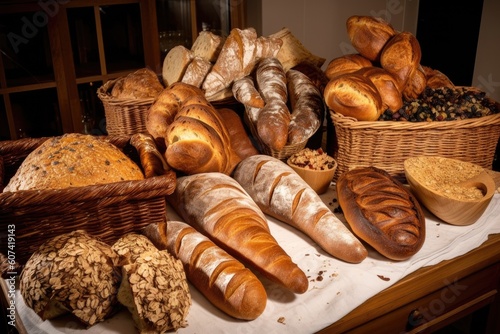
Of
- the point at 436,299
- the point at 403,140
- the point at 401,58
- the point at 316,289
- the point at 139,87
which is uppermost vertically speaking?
the point at 401,58

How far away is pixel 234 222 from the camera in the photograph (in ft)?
3.72

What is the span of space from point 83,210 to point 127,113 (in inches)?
29.0

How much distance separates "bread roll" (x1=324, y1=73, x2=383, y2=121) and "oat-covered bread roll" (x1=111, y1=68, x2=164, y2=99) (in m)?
0.68

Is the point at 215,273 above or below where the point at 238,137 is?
below

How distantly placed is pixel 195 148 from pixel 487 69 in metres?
2.42

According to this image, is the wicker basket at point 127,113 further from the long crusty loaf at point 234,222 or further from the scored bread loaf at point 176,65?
the long crusty loaf at point 234,222

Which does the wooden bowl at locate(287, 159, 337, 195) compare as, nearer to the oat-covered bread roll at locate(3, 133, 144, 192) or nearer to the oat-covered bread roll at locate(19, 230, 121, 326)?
the oat-covered bread roll at locate(3, 133, 144, 192)

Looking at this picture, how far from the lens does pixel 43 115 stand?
2646 millimetres

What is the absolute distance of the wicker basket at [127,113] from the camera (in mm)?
1713

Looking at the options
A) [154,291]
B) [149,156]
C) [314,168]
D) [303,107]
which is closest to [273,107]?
[303,107]

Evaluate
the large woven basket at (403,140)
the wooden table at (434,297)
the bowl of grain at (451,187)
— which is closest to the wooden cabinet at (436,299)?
the wooden table at (434,297)

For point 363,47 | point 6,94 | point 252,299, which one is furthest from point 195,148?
point 6,94

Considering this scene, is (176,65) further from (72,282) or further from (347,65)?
(72,282)

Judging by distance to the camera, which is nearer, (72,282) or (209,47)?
(72,282)
